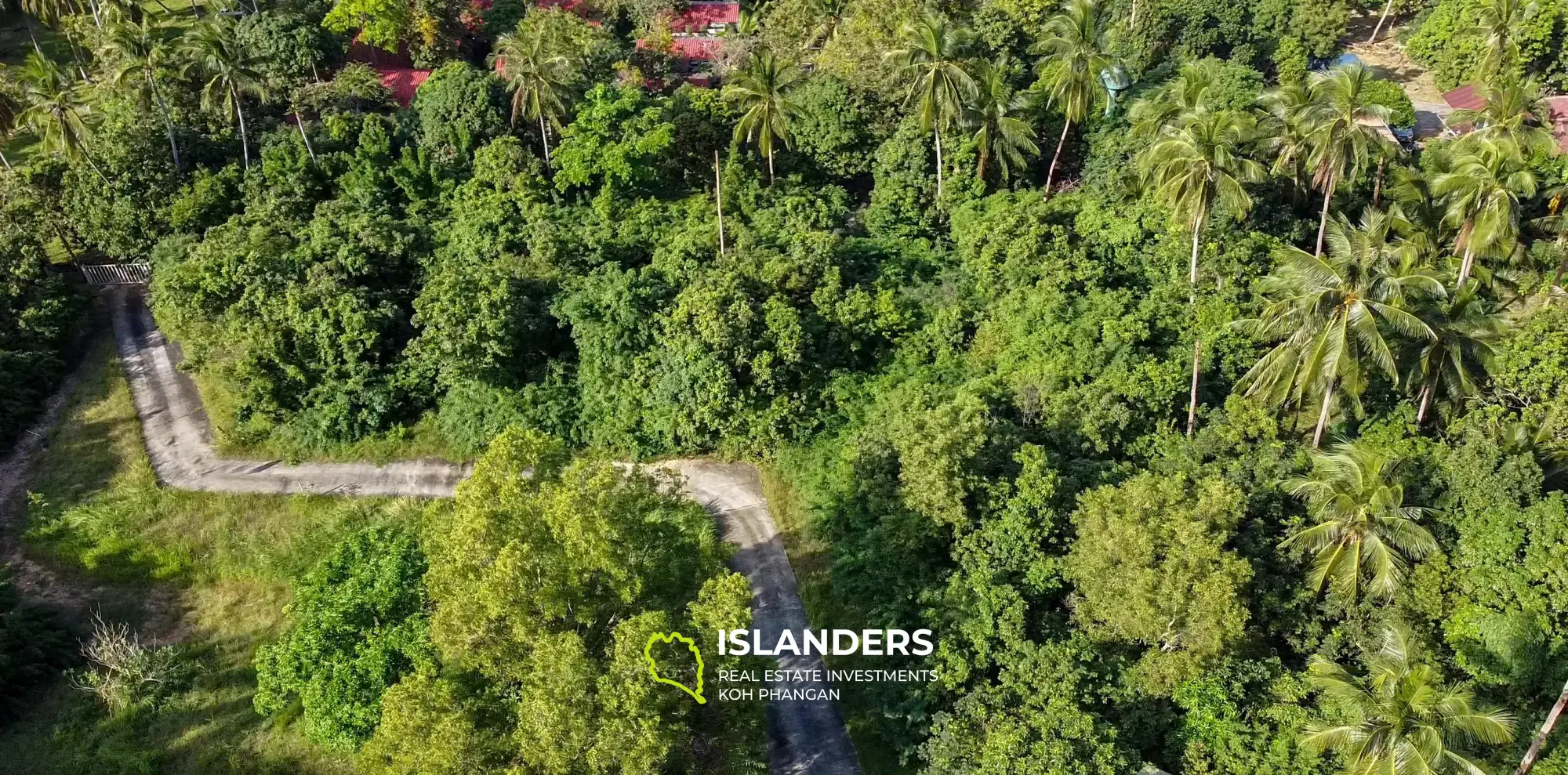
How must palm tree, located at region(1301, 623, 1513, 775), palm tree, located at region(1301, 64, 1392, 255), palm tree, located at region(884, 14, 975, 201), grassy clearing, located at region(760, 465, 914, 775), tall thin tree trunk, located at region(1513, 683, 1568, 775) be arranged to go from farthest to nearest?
palm tree, located at region(884, 14, 975, 201) → palm tree, located at region(1301, 64, 1392, 255) → grassy clearing, located at region(760, 465, 914, 775) → tall thin tree trunk, located at region(1513, 683, 1568, 775) → palm tree, located at region(1301, 623, 1513, 775)

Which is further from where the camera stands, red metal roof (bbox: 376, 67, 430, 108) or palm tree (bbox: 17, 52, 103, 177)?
red metal roof (bbox: 376, 67, 430, 108)

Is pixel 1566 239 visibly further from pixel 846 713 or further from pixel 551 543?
pixel 551 543

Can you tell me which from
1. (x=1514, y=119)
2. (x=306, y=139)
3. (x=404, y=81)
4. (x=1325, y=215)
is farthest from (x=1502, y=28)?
(x=306, y=139)

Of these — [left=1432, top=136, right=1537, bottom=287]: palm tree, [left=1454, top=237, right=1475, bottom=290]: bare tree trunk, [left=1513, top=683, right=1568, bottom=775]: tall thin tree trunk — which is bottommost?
[left=1513, top=683, right=1568, bottom=775]: tall thin tree trunk

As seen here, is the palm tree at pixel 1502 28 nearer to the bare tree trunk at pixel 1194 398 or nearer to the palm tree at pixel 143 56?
the bare tree trunk at pixel 1194 398

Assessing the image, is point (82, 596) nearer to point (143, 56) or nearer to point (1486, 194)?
point (143, 56)

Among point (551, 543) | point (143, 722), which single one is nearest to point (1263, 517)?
point (551, 543)

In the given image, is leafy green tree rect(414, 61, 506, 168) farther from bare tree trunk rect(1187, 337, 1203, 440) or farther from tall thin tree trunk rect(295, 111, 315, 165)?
bare tree trunk rect(1187, 337, 1203, 440)

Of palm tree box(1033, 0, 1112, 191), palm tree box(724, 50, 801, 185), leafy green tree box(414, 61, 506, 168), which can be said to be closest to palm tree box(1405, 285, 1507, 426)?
palm tree box(1033, 0, 1112, 191)
